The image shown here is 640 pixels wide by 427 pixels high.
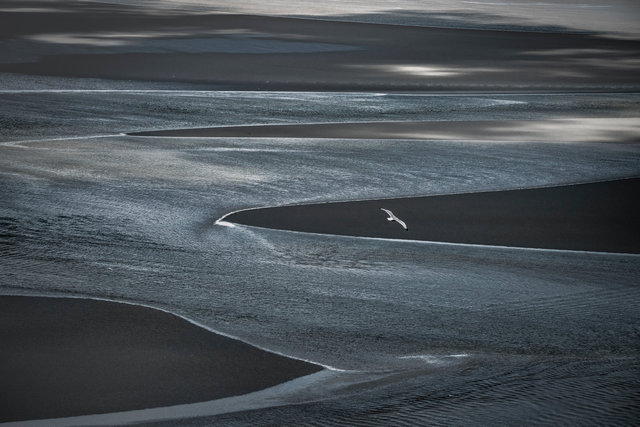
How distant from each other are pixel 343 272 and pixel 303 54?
50.0 ft

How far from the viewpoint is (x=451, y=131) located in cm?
1430

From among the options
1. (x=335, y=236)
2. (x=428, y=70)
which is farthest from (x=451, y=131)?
(x=428, y=70)

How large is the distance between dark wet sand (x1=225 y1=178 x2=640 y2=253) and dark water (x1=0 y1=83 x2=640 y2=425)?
26 centimetres

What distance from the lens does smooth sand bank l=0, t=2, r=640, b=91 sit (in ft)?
63.0

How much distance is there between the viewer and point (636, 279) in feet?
25.7

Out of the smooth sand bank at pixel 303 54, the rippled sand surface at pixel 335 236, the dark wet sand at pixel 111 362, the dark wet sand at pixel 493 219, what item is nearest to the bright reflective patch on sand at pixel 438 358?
the rippled sand surface at pixel 335 236

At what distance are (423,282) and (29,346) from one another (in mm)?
2612

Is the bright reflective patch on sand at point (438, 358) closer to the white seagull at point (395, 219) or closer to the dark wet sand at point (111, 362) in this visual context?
the dark wet sand at point (111, 362)

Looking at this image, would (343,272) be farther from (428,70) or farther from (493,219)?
(428,70)

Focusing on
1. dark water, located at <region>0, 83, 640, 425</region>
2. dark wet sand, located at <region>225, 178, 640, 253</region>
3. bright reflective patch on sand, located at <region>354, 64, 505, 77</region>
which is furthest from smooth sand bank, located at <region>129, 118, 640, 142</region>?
bright reflective patch on sand, located at <region>354, 64, 505, 77</region>

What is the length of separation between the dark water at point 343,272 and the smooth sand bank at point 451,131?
0.46m

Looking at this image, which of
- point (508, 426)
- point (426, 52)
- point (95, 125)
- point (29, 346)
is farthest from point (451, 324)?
point (426, 52)

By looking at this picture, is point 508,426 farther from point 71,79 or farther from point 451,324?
point 71,79

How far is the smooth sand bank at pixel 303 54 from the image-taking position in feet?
63.0
